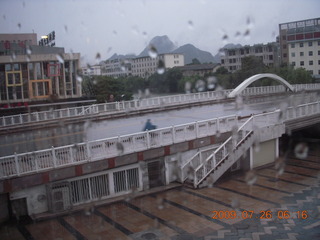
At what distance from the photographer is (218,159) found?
1041 centimetres

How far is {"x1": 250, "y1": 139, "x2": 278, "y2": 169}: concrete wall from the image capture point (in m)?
11.6

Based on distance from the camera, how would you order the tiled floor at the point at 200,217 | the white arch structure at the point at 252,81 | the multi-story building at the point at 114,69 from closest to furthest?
the tiled floor at the point at 200,217 → the multi-story building at the point at 114,69 → the white arch structure at the point at 252,81

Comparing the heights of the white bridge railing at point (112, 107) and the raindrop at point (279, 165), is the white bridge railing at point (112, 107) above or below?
above

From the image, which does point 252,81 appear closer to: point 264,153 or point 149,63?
point 149,63

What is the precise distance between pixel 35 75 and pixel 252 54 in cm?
2009

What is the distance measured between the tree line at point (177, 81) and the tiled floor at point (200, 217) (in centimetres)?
503

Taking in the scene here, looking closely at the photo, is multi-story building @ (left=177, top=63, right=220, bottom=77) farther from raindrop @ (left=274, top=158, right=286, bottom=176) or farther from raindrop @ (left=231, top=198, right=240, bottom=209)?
raindrop @ (left=231, top=198, right=240, bottom=209)

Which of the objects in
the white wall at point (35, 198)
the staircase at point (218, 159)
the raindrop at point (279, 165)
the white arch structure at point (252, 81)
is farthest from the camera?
the white arch structure at point (252, 81)

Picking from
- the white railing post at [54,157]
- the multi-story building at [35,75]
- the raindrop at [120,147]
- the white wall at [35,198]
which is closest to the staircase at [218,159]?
the raindrop at [120,147]

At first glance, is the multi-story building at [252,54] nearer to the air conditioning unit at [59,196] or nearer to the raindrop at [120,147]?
the raindrop at [120,147]

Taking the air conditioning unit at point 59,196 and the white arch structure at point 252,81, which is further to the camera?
the white arch structure at point 252,81

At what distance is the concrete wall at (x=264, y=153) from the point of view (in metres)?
11.6

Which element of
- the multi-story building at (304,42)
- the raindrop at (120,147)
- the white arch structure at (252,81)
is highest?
the multi-story building at (304,42)

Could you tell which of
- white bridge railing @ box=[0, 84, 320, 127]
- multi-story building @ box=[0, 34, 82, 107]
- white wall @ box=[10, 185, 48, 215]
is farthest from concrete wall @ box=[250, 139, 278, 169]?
multi-story building @ box=[0, 34, 82, 107]
